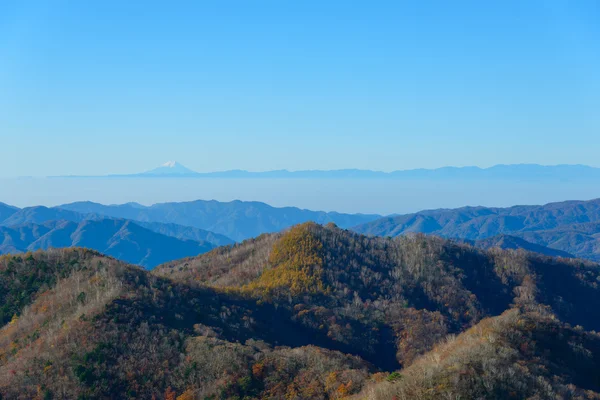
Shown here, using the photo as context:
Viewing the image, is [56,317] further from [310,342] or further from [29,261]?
[310,342]

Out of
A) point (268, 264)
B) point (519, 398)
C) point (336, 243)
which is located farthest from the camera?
point (336, 243)

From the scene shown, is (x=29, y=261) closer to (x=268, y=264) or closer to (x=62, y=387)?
(x=62, y=387)

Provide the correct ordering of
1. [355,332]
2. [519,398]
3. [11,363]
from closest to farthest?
[519,398]
[11,363]
[355,332]

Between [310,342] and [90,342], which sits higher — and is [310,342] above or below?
below

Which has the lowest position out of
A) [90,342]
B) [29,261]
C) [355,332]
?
[355,332]

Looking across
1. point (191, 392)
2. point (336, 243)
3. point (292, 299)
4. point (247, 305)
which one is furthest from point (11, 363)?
point (336, 243)

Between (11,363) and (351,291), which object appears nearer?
(11,363)
